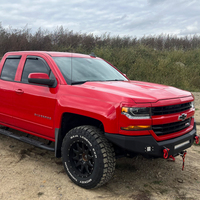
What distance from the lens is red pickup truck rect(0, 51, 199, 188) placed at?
266 centimetres

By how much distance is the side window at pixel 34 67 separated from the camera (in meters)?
3.66

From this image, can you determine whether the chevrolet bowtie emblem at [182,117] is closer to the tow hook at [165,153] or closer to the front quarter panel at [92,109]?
the tow hook at [165,153]

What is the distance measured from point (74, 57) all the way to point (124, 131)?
194 centimetres

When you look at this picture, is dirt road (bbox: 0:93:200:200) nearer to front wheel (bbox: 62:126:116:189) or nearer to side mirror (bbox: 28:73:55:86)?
front wheel (bbox: 62:126:116:189)

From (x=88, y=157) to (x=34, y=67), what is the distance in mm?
1887

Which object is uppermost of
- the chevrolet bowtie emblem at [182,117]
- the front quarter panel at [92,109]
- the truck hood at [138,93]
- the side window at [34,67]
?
the side window at [34,67]

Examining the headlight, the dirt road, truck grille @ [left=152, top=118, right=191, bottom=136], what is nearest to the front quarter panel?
the headlight

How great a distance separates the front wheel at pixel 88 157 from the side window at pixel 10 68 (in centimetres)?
190

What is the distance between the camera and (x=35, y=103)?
11.7ft

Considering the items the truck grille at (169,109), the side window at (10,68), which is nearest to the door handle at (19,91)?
the side window at (10,68)

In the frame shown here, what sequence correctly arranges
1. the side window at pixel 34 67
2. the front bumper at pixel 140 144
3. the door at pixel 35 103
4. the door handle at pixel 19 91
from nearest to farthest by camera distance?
the front bumper at pixel 140 144 → the door at pixel 35 103 → the side window at pixel 34 67 → the door handle at pixel 19 91

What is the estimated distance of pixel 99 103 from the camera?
2803 mm

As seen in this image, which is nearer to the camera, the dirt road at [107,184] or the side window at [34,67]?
the dirt road at [107,184]

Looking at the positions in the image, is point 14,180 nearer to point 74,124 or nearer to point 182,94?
point 74,124
